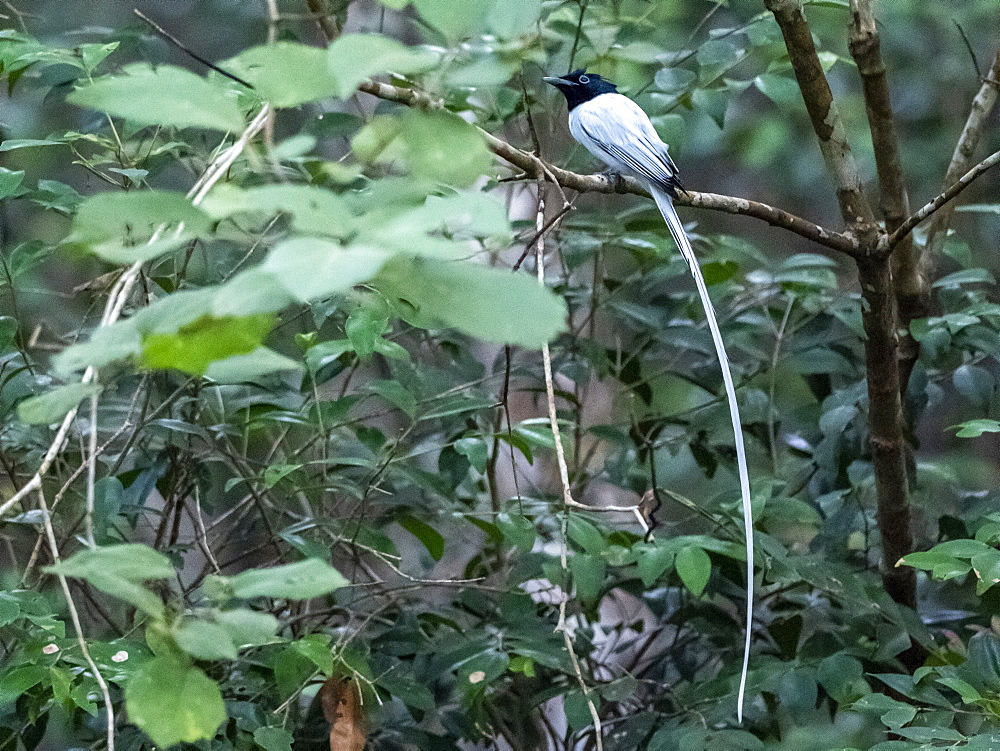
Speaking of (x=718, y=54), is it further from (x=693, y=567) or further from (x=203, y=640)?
(x=203, y=640)

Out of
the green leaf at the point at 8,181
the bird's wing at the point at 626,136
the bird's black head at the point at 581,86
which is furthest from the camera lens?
the bird's black head at the point at 581,86

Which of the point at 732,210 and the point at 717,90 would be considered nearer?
the point at 732,210

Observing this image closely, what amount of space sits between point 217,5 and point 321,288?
9.26ft

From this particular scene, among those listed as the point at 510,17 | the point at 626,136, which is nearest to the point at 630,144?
the point at 626,136

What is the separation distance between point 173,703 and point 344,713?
904mm

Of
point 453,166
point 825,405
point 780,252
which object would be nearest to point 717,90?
point 825,405

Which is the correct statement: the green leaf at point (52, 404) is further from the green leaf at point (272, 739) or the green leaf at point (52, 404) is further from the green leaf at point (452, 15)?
the green leaf at point (272, 739)

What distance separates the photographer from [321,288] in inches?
21.4

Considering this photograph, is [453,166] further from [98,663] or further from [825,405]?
[825,405]

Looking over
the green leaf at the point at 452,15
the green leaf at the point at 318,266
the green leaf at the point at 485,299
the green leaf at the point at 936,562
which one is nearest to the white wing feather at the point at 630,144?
the green leaf at the point at 936,562

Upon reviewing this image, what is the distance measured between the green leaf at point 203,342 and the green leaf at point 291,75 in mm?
158

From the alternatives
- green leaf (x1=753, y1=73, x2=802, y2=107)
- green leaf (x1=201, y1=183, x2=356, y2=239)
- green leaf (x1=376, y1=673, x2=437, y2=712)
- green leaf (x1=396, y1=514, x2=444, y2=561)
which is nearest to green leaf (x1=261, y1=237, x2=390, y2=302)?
green leaf (x1=201, y1=183, x2=356, y2=239)

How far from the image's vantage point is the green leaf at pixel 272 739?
137cm

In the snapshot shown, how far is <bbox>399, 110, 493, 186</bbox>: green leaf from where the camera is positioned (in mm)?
744
